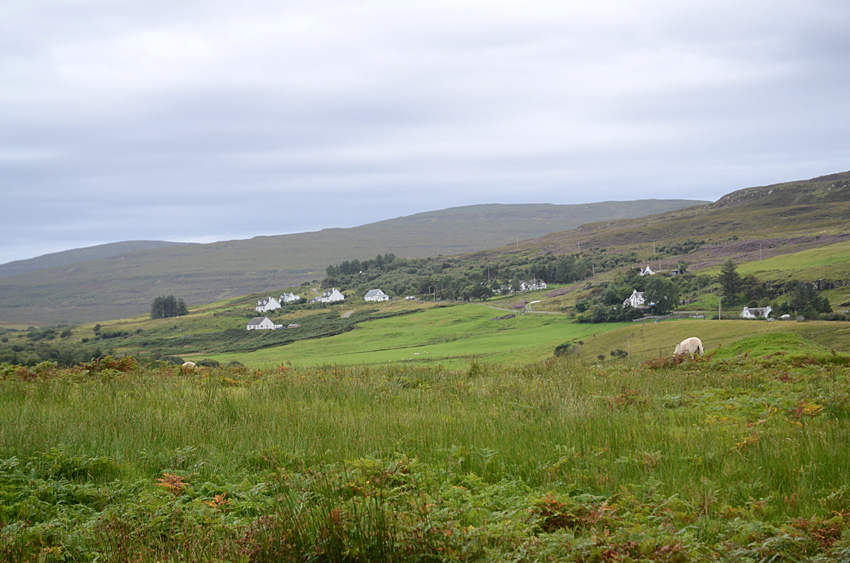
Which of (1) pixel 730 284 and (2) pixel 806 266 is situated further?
(2) pixel 806 266

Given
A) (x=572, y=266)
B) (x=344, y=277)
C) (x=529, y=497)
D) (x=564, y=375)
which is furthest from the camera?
(x=344, y=277)

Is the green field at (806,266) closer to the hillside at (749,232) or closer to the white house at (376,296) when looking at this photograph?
the hillside at (749,232)

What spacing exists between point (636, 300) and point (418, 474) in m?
83.1

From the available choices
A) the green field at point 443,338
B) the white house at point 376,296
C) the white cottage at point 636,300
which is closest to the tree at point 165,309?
the white house at point 376,296

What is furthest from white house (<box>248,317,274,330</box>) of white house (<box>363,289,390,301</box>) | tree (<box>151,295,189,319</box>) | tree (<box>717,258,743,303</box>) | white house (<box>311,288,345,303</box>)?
tree (<box>717,258,743,303</box>)

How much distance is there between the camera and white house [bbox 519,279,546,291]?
136 meters

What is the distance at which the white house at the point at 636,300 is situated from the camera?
268ft

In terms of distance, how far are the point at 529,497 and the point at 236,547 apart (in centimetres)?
224

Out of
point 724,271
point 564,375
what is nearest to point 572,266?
point 724,271

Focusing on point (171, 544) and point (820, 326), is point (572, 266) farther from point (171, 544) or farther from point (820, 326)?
point (171, 544)

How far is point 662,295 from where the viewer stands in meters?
79.9

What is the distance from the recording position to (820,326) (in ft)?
102

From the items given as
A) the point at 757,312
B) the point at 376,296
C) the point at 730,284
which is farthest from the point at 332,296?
the point at 757,312

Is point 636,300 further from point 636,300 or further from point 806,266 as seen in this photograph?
point 806,266
